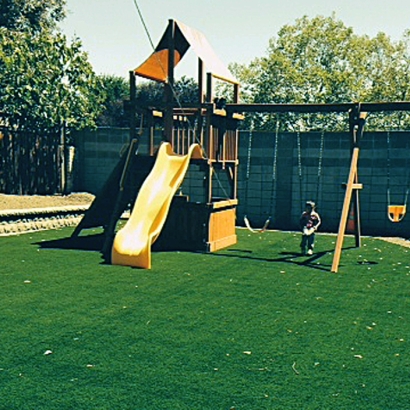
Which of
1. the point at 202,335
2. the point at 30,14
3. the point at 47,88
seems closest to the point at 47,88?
the point at 47,88

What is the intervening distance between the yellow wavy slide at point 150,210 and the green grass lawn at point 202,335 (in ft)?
1.30

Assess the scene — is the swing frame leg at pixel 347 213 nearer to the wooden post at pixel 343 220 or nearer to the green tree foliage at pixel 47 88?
the wooden post at pixel 343 220

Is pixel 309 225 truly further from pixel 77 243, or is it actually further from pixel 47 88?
pixel 47 88

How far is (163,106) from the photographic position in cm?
1326

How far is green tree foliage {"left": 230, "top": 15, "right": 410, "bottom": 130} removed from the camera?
40.8 metres

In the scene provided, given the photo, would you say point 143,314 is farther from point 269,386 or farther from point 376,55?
point 376,55

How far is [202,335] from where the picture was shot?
21.7 feet

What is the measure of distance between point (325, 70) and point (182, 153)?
3138 centimetres

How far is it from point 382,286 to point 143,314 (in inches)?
161

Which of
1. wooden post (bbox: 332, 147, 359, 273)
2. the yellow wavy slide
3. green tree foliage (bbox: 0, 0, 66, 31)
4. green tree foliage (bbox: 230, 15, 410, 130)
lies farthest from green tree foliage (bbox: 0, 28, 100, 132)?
green tree foliage (bbox: 230, 15, 410, 130)

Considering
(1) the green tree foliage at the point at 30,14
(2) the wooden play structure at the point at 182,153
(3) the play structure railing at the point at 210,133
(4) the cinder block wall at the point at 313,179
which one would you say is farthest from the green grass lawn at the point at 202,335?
(1) the green tree foliage at the point at 30,14

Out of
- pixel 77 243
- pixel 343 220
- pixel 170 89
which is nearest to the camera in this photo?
pixel 343 220

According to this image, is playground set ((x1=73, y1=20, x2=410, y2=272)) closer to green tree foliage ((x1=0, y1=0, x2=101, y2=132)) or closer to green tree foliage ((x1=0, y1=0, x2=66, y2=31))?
green tree foliage ((x1=0, y1=0, x2=101, y2=132))

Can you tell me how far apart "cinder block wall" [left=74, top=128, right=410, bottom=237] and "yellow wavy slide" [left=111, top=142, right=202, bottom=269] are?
420 centimetres
